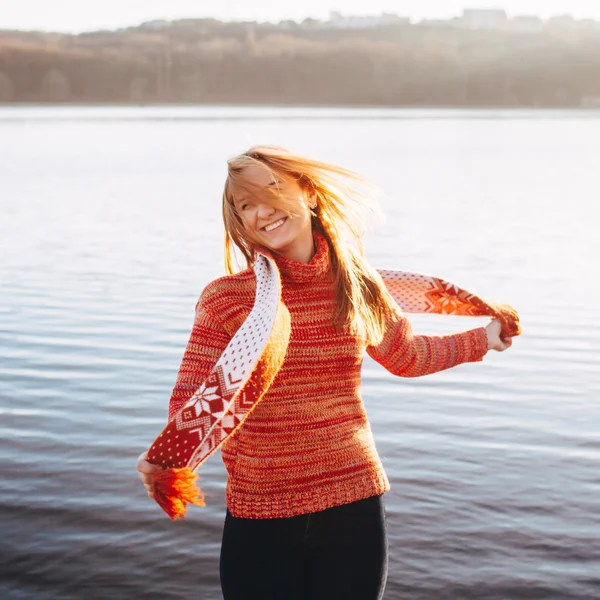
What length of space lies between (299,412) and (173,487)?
40 centimetres

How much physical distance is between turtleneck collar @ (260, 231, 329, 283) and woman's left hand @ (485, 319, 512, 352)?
2.27 feet

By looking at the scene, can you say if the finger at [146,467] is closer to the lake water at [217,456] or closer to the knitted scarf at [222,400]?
the knitted scarf at [222,400]

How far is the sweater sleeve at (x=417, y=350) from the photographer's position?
3160 millimetres

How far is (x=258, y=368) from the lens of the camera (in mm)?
2703

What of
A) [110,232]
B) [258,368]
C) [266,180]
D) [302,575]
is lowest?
[110,232]

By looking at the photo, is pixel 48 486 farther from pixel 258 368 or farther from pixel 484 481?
pixel 258 368

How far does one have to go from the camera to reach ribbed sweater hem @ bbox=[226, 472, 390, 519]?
9.08ft

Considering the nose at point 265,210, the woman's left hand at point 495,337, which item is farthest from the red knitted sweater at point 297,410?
the woman's left hand at point 495,337

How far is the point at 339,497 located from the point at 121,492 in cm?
381

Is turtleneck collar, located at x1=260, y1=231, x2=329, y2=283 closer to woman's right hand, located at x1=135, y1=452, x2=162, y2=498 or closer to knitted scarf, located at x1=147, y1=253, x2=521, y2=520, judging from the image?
knitted scarf, located at x1=147, y1=253, x2=521, y2=520

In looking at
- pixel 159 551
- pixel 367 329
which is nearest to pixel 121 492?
pixel 159 551

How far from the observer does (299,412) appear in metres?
2.83

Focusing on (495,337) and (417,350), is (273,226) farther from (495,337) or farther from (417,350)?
(495,337)

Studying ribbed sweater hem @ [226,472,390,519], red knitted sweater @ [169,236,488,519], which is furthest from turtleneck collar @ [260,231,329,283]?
ribbed sweater hem @ [226,472,390,519]
